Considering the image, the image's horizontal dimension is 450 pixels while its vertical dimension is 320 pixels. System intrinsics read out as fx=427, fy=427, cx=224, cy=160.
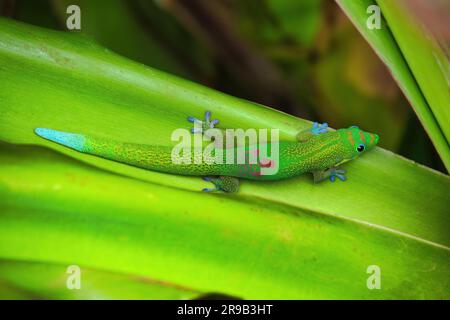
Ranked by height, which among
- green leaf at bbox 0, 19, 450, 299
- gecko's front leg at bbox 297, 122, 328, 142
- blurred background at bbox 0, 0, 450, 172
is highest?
blurred background at bbox 0, 0, 450, 172

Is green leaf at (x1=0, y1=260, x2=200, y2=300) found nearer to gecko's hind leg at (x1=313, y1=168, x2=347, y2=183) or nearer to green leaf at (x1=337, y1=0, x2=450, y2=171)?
gecko's hind leg at (x1=313, y1=168, x2=347, y2=183)

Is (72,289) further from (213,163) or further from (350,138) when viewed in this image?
(350,138)

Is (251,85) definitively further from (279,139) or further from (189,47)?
(279,139)

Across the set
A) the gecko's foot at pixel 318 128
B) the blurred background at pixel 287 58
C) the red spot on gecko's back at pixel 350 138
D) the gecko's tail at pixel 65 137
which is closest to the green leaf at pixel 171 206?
the gecko's tail at pixel 65 137

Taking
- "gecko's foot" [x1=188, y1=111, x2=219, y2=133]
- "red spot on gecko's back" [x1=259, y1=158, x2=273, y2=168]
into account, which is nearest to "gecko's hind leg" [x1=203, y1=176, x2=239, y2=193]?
"red spot on gecko's back" [x1=259, y1=158, x2=273, y2=168]

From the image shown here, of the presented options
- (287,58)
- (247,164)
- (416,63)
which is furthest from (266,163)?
Answer: (287,58)

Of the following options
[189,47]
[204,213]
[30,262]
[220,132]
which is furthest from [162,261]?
[189,47]
